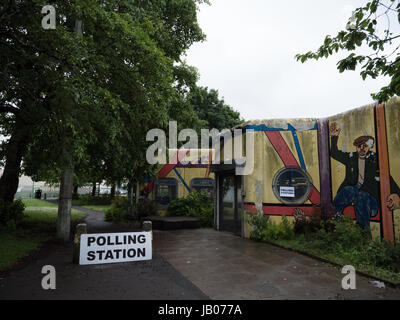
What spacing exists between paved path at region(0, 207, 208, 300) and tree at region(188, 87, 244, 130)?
20.9 m

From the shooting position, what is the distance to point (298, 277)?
5.55 metres

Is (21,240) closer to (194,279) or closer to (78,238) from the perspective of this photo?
(78,238)

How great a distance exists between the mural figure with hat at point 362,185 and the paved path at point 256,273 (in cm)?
236

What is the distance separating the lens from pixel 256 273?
5.85m

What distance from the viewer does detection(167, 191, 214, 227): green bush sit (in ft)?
48.7

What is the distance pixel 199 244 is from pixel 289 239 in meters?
3.03

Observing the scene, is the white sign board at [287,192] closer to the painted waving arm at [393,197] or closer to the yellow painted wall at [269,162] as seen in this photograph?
the yellow painted wall at [269,162]

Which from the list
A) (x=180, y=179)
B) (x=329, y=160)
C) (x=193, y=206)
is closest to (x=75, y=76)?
(x=329, y=160)

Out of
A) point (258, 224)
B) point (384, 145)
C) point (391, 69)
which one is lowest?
point (258, 224)

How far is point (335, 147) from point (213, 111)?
18.4 meters

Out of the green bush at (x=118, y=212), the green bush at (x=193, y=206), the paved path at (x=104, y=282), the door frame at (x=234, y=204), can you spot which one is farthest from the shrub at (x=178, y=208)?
the paved path at (x=104, y=282)

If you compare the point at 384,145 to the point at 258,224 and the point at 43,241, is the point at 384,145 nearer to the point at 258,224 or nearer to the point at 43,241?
the point at 258,224

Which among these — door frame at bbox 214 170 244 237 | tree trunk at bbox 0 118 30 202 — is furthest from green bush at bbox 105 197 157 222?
tree trunk at bbox 0 118 30 202
